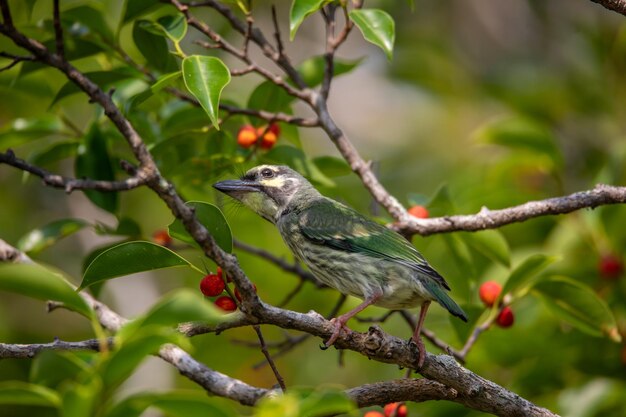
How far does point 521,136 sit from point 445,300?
1808 mm

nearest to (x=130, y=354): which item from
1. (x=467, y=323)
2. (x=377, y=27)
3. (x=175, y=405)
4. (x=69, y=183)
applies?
(x=175, y=405)

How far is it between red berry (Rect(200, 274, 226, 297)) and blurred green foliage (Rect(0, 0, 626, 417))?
1.00 feet

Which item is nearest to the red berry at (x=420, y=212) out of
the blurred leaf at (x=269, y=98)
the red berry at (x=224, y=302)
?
the blurred leaf at (x=269, y=98)

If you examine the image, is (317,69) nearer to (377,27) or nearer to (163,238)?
(377,27)

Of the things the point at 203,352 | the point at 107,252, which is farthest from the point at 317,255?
the point at 203,352

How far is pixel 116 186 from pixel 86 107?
13.8ft

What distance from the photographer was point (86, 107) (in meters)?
7.02

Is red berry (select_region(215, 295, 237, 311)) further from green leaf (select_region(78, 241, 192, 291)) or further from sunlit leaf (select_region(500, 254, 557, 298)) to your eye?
sunlit leaf (select_region(500, 254, 557, 298))

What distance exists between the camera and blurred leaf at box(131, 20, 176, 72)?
3709 mm

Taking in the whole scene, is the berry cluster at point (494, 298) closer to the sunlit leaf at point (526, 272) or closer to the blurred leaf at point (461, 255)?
the sunlit leaf at point (526, 272)

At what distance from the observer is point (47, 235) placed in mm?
4102

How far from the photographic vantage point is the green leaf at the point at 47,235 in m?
4.09

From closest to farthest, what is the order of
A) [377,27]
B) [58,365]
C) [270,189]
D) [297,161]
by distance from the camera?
[58,365], [377,27], [297,161], [270,189]

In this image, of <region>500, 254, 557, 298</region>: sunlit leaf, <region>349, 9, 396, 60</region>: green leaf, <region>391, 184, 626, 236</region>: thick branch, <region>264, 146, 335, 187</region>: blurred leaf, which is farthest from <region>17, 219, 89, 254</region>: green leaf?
<region>500, 254, 557, 298</region>: sunlit leaf
